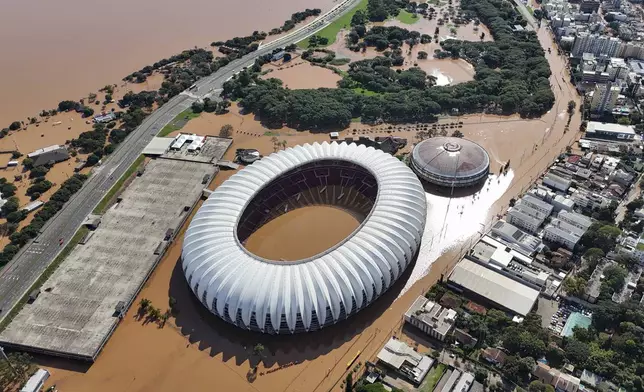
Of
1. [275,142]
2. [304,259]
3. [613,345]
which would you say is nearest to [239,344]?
[304,259]

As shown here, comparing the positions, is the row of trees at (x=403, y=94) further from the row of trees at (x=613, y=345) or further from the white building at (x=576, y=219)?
the row of trees at (x=613, y=345)

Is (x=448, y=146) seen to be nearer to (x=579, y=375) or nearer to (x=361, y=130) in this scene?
(x=361, y=130)

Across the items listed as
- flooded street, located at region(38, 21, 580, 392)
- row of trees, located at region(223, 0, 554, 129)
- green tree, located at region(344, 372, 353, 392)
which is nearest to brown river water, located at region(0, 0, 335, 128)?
row of trees, located at region(223, 0, 554, 129)

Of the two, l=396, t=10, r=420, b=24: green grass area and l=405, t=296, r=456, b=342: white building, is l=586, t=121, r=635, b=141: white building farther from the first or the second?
l=396, t=10, r=420, b=24: green grass area

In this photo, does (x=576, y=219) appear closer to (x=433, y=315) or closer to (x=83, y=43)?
(x=433, y=315)

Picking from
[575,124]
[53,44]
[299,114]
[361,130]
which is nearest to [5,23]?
[53,44]

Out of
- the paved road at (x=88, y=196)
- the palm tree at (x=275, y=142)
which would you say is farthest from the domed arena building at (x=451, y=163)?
the paved road at (x=88, y=196)
